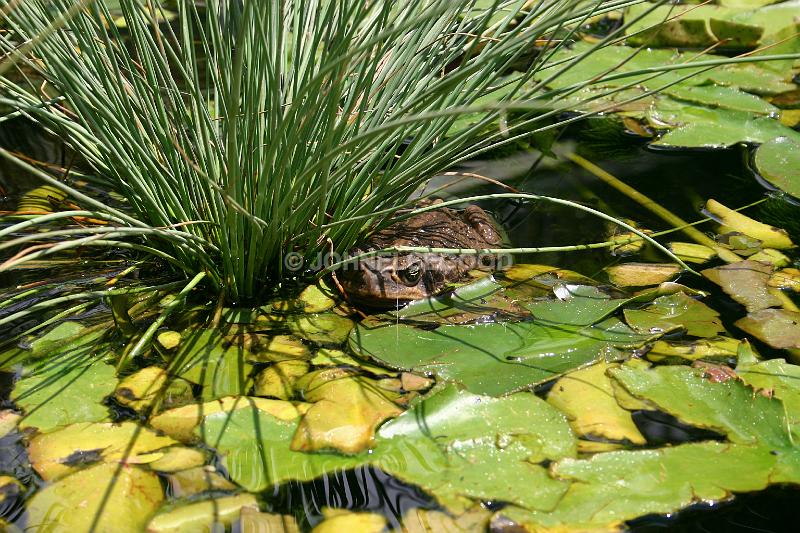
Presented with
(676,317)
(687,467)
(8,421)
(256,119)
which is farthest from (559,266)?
(8,421)

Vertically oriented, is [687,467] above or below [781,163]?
below

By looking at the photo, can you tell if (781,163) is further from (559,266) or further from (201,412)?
(201,412)

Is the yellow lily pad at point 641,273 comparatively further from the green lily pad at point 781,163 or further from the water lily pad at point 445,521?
the water lily pad at point 445,521

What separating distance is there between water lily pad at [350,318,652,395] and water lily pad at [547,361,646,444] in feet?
0.10

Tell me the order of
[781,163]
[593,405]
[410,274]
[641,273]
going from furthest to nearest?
[781,163]
[641,273]
[410,274]
[593,405]

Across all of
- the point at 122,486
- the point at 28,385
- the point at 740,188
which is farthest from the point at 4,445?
the point at 740,188

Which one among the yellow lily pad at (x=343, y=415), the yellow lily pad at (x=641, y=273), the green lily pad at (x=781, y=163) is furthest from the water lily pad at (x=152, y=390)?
the green lily pad at (x=781, y=163)

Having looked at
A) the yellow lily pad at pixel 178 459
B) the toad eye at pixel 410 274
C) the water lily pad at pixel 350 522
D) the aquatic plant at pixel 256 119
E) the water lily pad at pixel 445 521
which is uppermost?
the aquatic plant at pixel 256 119

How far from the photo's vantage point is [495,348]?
183 centimetres

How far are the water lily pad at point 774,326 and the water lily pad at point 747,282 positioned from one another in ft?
0.14

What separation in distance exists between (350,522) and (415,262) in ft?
2.96

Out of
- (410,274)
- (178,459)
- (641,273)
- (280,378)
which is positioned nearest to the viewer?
(178,459)

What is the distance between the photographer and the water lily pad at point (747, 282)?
204cm

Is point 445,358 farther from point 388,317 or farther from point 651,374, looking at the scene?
point 651,374
